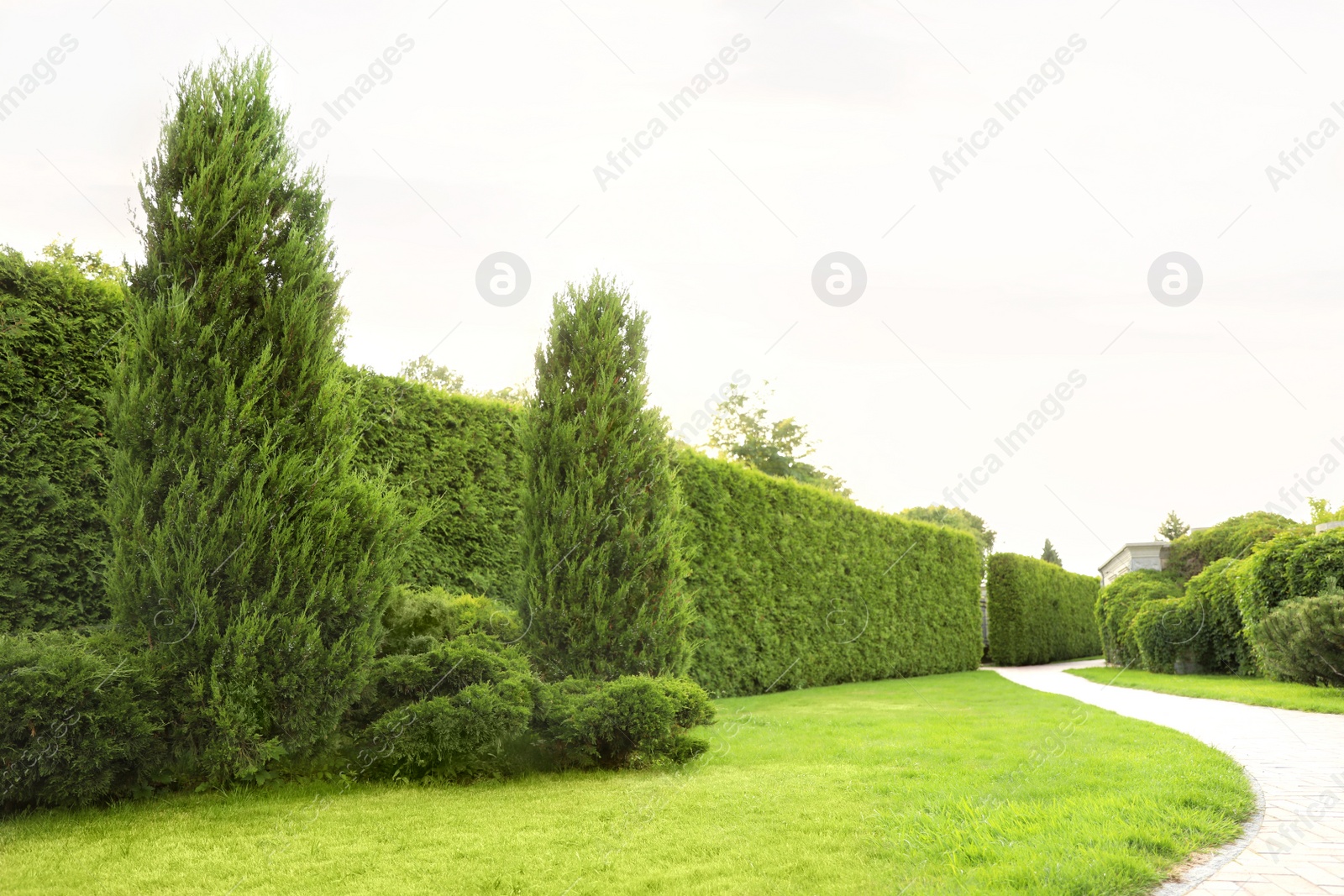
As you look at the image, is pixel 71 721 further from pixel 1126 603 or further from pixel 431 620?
pixel 1126 603

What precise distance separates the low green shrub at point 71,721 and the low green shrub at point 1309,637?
1339 centimetres

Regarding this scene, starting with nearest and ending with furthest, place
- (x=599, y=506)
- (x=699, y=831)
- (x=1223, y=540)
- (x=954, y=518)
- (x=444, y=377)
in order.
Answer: (x=699, y=831) → (x=599, y=506) → (x=1223, y=540) → (x=444, y=377) → (x=954, y=518)

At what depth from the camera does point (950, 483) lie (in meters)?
11.9

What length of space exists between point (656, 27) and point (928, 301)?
6776 mm

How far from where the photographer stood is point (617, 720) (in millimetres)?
5477

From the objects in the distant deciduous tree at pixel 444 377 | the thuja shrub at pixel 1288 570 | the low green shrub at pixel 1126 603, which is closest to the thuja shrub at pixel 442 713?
the thuja shrub at pixel 1288 570

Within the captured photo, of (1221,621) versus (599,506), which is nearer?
(599,506)

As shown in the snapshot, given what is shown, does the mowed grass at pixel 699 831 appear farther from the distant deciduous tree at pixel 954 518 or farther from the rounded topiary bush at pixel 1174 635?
the distant deciduous tree at pixel 954 518

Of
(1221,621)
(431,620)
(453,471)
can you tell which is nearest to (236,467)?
(431,620)

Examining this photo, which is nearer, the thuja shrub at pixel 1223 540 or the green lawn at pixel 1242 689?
the green lawn at pixel 1242 689

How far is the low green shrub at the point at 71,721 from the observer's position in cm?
379

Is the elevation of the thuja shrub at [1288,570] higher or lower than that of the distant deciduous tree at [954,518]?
lower

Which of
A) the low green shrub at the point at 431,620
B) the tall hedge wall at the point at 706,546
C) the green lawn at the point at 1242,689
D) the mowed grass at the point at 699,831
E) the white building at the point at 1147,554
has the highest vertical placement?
the white building at the point at 1147,554

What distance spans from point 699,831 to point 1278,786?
412 centimetres
